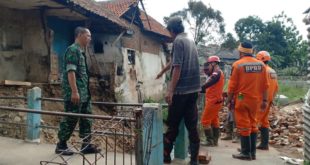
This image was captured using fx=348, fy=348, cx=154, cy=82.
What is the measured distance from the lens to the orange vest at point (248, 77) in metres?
5.22

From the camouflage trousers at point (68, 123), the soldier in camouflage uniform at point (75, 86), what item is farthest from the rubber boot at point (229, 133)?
the camouflage trousers at point (68, 123)

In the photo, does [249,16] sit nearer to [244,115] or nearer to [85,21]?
[85,21]


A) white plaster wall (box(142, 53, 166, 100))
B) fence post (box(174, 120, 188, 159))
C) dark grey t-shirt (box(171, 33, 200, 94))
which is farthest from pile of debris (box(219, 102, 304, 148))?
white plaster wall (box(142, 53, 166, 100))

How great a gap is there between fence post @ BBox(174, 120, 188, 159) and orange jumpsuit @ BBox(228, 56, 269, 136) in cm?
97

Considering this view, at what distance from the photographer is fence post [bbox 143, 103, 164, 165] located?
3.59 m

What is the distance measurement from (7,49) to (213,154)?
257 inches

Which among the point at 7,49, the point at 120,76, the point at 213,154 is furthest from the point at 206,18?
the point at 213,154

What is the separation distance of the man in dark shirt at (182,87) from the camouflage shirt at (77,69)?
1.17 m

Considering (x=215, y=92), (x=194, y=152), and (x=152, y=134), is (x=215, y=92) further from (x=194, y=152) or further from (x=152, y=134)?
(x=152, y=134)

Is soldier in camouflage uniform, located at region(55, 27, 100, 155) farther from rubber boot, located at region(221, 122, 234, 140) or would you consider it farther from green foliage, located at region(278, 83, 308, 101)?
green foliage, located at region(278, 83, 308, 101)

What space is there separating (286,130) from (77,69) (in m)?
6.09

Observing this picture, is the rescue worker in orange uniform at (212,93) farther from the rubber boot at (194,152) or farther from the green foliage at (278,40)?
the green foliage at (278,40)

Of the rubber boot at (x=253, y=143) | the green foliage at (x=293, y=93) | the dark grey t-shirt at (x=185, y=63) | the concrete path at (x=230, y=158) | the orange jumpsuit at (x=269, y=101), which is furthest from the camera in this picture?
the green foliage at (x=293, y=93)

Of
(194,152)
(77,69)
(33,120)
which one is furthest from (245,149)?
(33,120)
